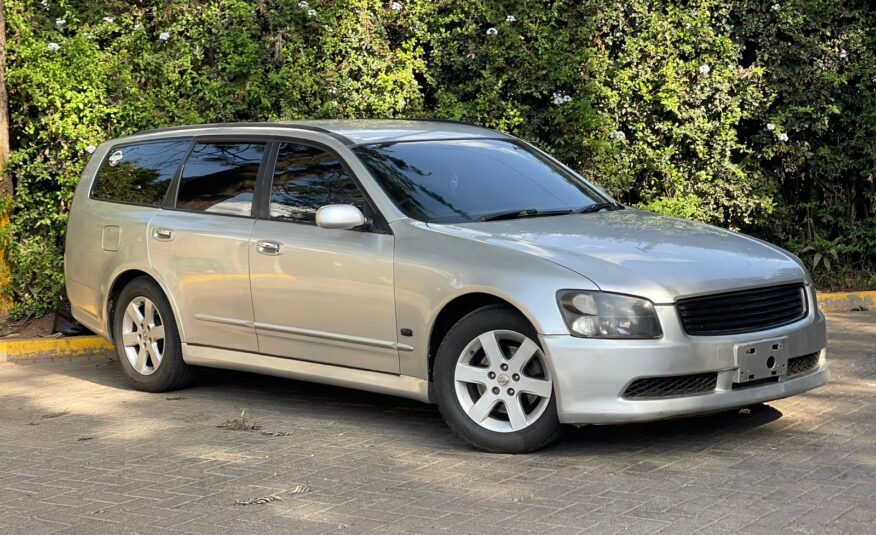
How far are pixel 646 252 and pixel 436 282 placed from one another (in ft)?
3.65

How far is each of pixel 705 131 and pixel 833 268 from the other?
191 centimetres

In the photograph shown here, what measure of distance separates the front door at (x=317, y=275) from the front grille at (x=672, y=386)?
1.45 metres

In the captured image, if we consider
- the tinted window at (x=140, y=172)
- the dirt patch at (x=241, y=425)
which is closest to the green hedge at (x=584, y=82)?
the tinted window at (x=140, y=172)

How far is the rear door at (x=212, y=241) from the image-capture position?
8.02 m

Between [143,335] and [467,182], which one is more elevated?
[467,182]

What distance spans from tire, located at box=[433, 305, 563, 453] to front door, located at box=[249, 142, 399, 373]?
1.62ft

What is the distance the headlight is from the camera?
638 centimetres

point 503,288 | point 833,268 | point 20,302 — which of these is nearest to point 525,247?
point 503,288

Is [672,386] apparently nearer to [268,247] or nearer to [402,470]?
[402,470]

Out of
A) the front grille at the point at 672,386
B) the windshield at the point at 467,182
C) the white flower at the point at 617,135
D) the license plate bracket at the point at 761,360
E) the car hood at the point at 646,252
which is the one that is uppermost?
the white flower at the point at 617,135

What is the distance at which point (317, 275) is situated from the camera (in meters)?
7.51

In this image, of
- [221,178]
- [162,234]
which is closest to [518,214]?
[221,178]

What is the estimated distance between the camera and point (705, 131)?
1319 centimetres

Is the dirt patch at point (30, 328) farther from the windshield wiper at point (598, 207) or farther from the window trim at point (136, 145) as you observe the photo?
the windshield wiper at point (598, 207)
